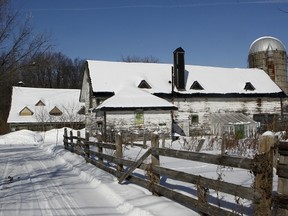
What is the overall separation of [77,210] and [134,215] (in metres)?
1.23

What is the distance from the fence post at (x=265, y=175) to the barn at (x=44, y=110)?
4675cm

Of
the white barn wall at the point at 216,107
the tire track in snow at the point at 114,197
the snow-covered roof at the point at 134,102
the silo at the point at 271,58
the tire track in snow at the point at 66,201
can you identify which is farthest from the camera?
the silo at the point at 271,58

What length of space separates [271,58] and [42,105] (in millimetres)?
33208

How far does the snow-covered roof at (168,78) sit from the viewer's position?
37.1 meters

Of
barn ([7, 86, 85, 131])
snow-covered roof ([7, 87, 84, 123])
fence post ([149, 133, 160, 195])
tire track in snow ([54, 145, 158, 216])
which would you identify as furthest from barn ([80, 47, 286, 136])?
fence post ([149, 133, 160, 195])

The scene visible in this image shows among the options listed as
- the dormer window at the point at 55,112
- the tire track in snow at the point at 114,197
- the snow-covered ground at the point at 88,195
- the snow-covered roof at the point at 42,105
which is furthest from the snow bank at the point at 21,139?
the tire track in snow at the point at 114,197

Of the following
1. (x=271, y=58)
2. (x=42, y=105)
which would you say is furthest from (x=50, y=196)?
(x=42, y=105)

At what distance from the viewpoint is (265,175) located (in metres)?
4.42

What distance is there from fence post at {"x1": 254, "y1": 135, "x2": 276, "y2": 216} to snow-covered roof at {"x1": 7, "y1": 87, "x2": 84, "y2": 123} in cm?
4921

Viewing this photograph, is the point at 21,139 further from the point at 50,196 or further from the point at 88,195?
the point at 88,195

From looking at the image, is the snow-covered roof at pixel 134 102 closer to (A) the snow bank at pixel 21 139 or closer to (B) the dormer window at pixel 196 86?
(B) the dormer window at pixel 196 86

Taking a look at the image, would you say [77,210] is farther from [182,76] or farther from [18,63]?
[182,76]

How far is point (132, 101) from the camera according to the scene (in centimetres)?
3266

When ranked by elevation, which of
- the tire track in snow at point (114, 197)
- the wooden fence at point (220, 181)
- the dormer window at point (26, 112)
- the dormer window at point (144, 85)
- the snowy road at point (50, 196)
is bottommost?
the snowy road at point (50, 196)
